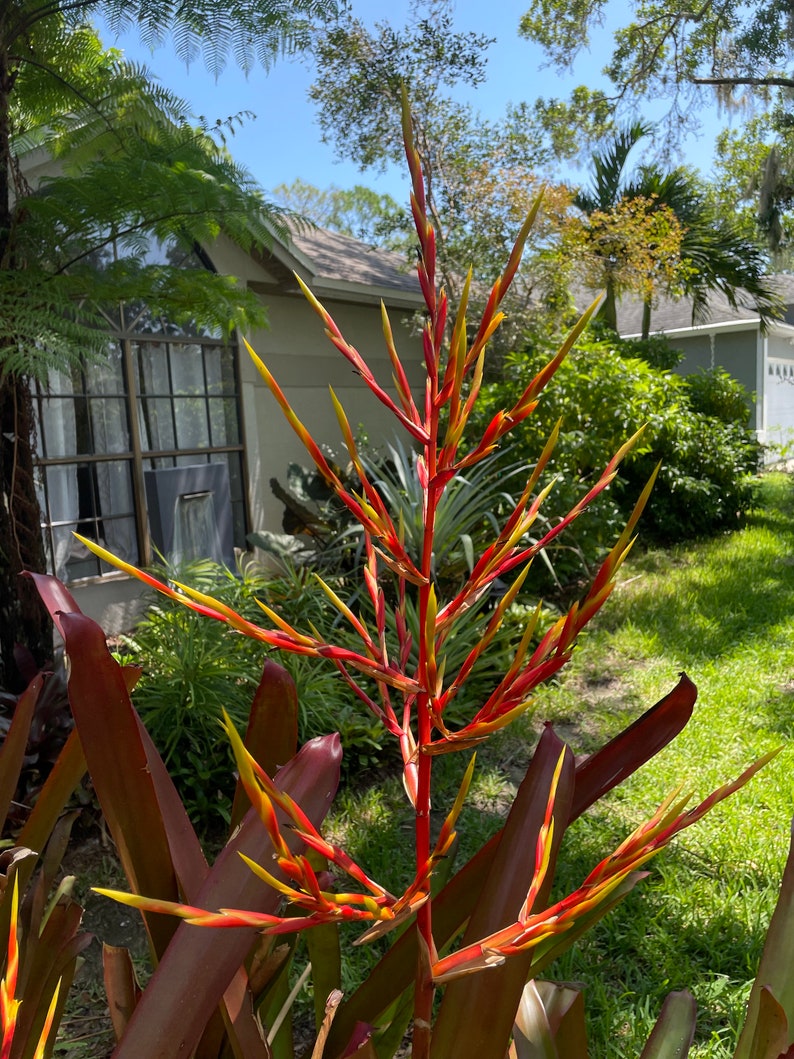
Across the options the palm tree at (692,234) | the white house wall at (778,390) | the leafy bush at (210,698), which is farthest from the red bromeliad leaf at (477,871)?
the white house wall at (778,390)

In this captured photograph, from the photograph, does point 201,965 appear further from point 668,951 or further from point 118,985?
point 668,951

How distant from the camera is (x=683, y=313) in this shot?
22.5 metres

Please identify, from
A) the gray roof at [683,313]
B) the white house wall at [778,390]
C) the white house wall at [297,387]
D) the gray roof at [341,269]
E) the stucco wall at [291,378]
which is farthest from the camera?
the white house wall at [778,390]

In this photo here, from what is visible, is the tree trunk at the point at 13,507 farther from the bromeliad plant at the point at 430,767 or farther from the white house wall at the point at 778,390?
the white house wall at the point at 778,390

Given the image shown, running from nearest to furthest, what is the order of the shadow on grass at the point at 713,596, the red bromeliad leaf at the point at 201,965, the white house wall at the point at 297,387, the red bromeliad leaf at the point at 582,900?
1. the red bromeliad leaf at the point at 582,900
2. the red bromeliad leaf at the point at 201,965
3. the shadow on grass at the point at 713,596
4. the white house wall at the point at 297,387

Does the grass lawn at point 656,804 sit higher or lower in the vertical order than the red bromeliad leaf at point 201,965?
lower

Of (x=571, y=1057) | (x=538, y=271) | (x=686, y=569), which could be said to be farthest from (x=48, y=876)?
(x=538, y=271)

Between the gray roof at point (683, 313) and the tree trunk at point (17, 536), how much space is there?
1638 cm

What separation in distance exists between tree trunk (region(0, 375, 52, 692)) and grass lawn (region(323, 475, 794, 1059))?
1.89 m

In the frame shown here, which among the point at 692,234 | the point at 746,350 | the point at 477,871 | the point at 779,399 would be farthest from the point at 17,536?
the point at 779,399

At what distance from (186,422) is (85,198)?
13.5 ft

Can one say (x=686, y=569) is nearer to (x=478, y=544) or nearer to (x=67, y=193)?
(x=478, y=544)

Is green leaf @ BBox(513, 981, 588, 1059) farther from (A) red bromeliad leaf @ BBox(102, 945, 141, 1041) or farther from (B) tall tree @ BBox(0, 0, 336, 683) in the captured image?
(B) tall tree @ BBox(0, 0, 336, 683)

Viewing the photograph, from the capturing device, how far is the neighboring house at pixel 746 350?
64.8 ft
